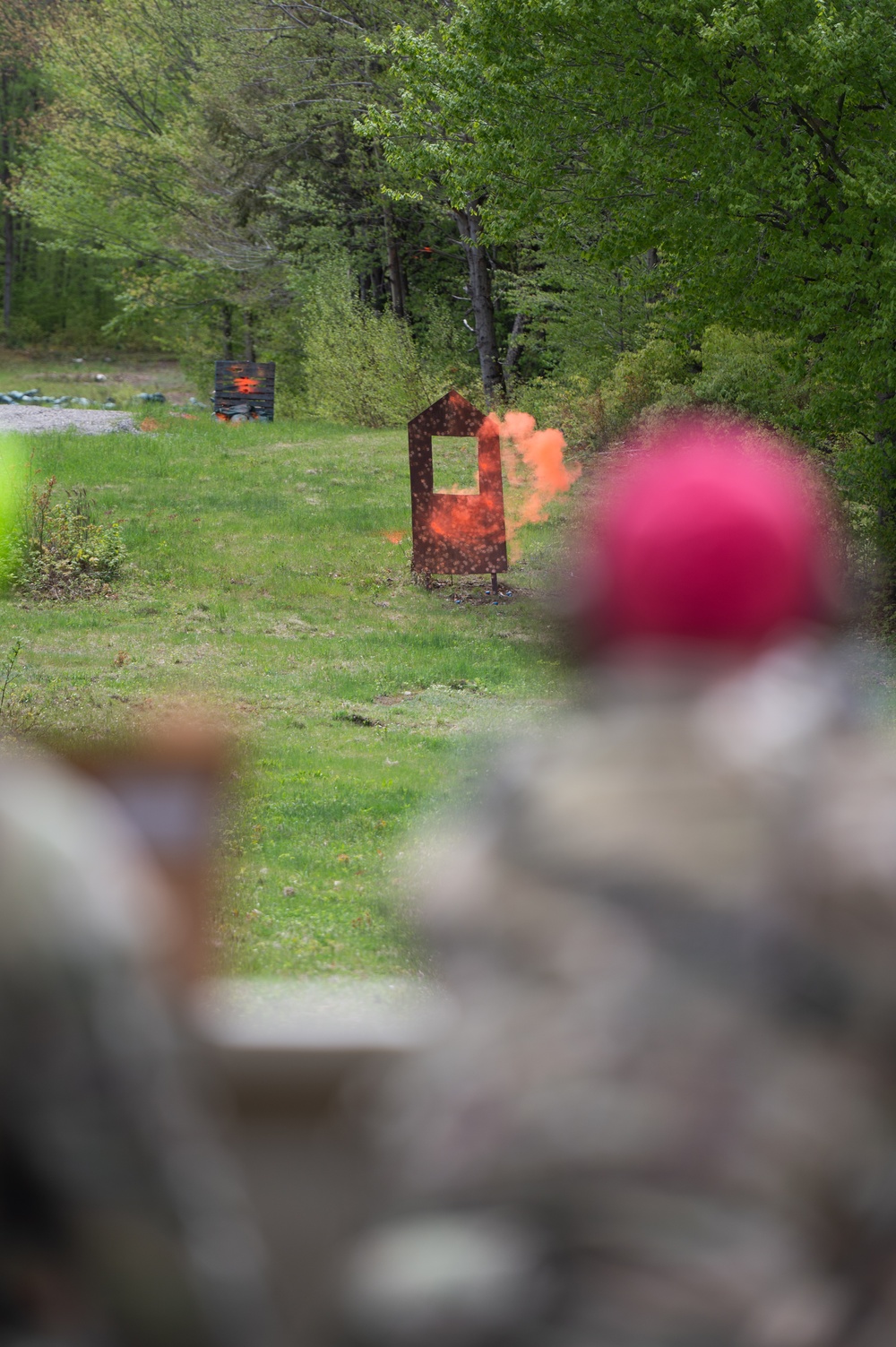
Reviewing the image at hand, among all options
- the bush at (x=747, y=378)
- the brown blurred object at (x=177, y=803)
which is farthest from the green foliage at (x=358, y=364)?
the brown blurred object at (x=177, y=803)

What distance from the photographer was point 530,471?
912 inches

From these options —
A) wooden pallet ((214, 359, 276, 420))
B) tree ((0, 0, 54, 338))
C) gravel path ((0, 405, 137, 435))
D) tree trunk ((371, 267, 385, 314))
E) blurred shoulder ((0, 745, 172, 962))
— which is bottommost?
blurred shoulder ((0, 745, 172, 962))

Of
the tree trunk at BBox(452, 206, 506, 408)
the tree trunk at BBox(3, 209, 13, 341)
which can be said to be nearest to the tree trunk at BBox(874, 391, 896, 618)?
the tree trunk at BBox(452, 206, 506, 408)

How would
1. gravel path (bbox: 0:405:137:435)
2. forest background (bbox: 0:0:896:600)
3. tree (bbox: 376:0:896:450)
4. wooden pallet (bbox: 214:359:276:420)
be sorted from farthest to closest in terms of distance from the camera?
1. wooden pallet (bbox: 214:359:276:420)
2. gravel path (bbox: 0:405:137:435)
3. forest background (bbox: 0:0:896:600)
4. tree (bbox: 376:0:896:450)

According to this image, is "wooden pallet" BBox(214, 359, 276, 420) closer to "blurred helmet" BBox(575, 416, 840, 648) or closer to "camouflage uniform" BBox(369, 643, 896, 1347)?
"blurred helmet" BBox(575, 416, 840, 648)

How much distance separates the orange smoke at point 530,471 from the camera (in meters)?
20.9

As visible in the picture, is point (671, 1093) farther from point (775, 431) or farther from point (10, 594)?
point (775, 431)

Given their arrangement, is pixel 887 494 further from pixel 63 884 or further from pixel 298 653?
pixel 63 884

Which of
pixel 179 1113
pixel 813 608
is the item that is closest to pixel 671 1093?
pixel 179 1113

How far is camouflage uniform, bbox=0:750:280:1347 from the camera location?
0.90 meters

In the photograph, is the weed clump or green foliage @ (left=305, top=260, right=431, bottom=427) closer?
the weed clump

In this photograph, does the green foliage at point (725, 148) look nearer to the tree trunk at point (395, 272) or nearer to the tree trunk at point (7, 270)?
the tree trunk at point (395, 272)

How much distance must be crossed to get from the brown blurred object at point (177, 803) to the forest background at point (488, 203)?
13707mm

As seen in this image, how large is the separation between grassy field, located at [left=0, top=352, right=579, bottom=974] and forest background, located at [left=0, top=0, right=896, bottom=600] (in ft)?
13.7
